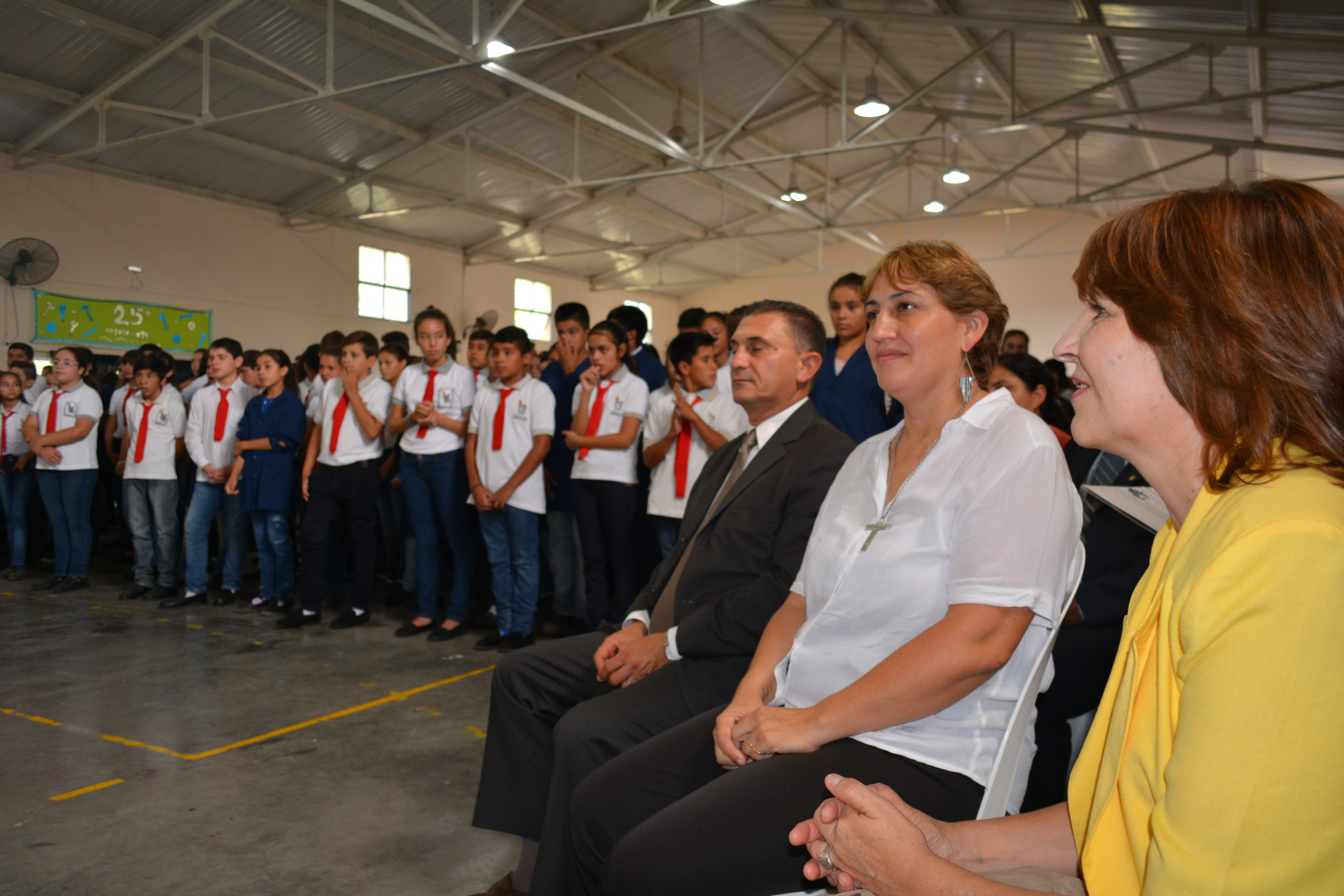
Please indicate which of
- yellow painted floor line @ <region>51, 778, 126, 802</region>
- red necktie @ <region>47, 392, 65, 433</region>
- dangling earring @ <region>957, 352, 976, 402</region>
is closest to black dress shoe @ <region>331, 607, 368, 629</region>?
yellow painted floor line @ <region>51, 778, 126, 802</region>

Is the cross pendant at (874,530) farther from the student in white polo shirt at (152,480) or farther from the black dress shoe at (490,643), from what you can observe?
the student in white polo shirt at (152,480)

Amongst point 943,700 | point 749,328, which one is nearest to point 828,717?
point 943,700

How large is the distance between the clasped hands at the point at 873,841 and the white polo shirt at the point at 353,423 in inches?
161

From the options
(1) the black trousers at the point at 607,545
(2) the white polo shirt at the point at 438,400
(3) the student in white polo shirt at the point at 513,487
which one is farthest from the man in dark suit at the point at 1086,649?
(2) the white polo shirt at the point at 438,400

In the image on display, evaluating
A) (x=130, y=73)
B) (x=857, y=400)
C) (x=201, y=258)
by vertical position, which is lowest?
(x=857, y=400)

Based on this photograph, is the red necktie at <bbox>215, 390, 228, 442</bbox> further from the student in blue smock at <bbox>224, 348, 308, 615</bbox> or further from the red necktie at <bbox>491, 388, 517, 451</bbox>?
the red necktie at <bbox>491, 388, 517, 451</bbox>

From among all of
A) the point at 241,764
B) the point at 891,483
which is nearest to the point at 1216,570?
the point at 891,483

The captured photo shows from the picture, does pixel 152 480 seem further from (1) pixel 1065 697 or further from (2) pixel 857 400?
(1) pixel 1065 697

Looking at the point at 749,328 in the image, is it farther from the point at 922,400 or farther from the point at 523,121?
the point at 523,121

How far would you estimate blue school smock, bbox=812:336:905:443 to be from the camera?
3.25 metres

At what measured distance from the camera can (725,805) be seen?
125cm

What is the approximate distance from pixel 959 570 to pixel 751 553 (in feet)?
2.32

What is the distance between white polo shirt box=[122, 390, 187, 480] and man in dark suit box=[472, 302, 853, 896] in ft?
14.2

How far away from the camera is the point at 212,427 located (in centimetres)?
527
